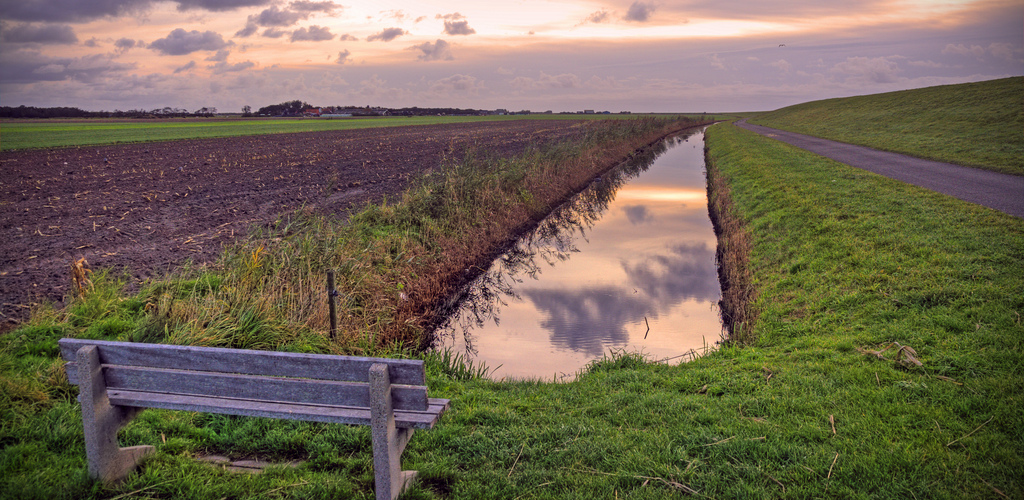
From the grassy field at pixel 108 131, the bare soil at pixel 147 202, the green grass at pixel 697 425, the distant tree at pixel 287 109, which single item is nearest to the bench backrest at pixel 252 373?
the green grass at pixel 697 425

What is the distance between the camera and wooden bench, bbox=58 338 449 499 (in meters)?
3.14

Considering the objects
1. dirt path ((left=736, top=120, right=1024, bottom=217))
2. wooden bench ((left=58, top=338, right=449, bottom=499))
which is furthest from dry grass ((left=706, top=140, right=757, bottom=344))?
wooden bench ((left=58, top=338, right=449, bottom=499))

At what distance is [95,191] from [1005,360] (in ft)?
71.7

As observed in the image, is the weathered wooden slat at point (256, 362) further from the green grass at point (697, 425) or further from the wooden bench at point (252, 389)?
the green grass at point (697, 425)

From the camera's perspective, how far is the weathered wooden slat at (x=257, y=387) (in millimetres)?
3164

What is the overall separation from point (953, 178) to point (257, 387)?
17765 millimetres

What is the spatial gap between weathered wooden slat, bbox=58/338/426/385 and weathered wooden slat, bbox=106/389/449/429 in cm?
21

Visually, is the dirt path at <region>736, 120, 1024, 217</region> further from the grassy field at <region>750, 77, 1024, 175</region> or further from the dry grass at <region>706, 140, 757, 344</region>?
the dry grass at <region>706, 140, 757, 344</region>

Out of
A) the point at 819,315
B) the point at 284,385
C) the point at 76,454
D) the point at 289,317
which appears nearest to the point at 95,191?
the point at 289,317

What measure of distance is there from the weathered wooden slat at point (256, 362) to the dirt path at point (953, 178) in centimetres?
1170

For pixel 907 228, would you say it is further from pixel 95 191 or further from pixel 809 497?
pixel 95 191

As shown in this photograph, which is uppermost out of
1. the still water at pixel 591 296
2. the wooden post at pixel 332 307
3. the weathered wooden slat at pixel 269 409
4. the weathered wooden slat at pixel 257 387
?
the weathered wooden slat at pixel 257 387

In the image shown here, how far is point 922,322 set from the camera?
6184mm

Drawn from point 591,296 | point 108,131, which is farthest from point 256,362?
point 108,131
